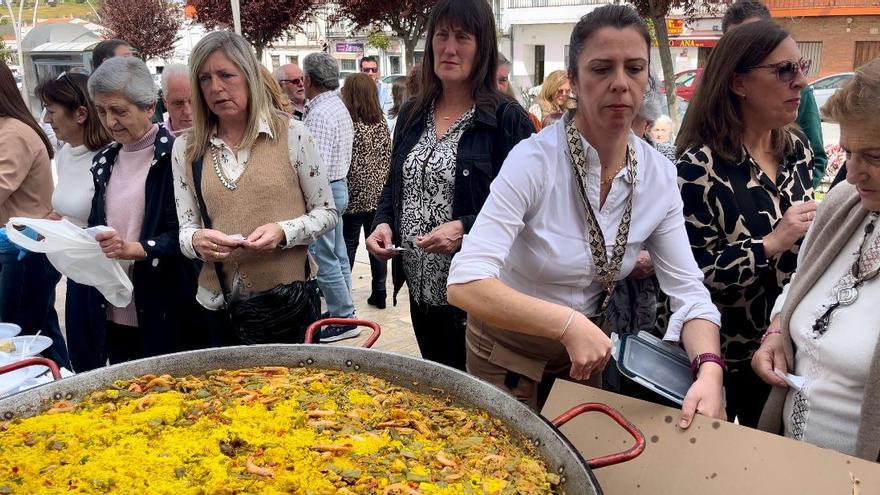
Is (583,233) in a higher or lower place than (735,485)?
higher

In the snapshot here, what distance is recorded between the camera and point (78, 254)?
107 inches

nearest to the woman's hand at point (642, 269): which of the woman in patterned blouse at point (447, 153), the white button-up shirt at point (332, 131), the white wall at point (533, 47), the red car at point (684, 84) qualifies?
the woman in patterned blouse at point (447, 153)

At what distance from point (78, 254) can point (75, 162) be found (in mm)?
801

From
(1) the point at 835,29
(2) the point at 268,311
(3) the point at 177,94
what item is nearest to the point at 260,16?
(3) the point at 177,94

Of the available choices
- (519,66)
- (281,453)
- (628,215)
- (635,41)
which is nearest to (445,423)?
(281,453)

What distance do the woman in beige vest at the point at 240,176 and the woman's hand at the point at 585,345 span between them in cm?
148

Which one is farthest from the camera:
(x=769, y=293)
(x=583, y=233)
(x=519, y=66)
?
(x=519, y=66)

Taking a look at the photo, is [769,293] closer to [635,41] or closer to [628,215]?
[628,215]

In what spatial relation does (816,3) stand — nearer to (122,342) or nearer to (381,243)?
(381,243)

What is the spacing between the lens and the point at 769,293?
90.1 inches

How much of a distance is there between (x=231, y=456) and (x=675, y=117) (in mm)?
11019

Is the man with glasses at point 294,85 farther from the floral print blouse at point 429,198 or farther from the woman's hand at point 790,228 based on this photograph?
the woman's hand at point 790,228

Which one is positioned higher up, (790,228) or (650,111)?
(650,111)

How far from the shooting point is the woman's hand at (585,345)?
1.42 m
